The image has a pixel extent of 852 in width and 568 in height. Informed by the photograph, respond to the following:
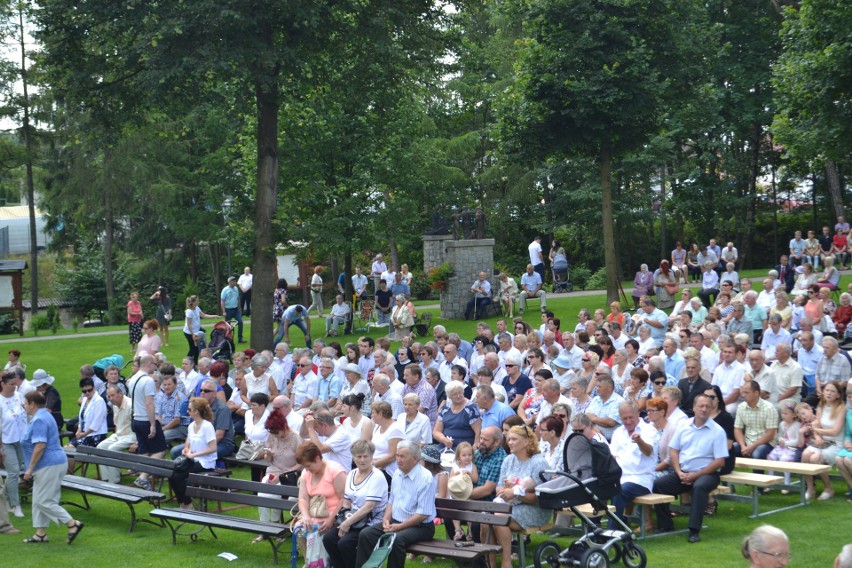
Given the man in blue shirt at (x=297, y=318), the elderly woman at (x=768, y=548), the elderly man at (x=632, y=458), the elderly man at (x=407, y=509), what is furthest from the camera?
the man in blue shirt at (x=297, y=318)

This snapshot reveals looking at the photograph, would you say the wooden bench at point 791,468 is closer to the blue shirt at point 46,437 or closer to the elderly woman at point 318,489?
the elderly woman at point 318,489

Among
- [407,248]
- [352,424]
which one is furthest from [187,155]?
[352,424]

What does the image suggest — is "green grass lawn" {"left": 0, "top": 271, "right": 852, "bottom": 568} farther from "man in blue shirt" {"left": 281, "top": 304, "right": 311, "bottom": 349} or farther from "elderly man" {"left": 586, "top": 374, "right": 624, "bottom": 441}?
"man in blue shirt" {"left": 281, "top": 304, "right": 311, "bottom": 349}

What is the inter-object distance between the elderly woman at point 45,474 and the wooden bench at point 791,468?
24.4ft

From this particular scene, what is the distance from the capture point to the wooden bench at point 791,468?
411 inches

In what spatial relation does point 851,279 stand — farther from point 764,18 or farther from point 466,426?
point 466,426

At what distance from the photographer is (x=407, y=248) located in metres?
42.8

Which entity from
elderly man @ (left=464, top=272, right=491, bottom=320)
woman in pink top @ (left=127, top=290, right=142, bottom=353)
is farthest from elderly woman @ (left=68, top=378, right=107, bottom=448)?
elderly man @ (left=464, top=272, right=491, bottom=320)

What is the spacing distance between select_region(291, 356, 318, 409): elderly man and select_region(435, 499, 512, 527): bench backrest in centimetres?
541

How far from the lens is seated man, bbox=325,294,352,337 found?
24.6m

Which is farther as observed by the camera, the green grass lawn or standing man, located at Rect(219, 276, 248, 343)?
standing man, located at Rect(219, 276, 248, 343)

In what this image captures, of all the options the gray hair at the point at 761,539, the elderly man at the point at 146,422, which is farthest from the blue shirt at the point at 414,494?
the elderly man at the point at 146,422

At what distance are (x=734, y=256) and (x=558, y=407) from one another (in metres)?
19.2

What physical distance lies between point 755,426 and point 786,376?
1.44 metres
